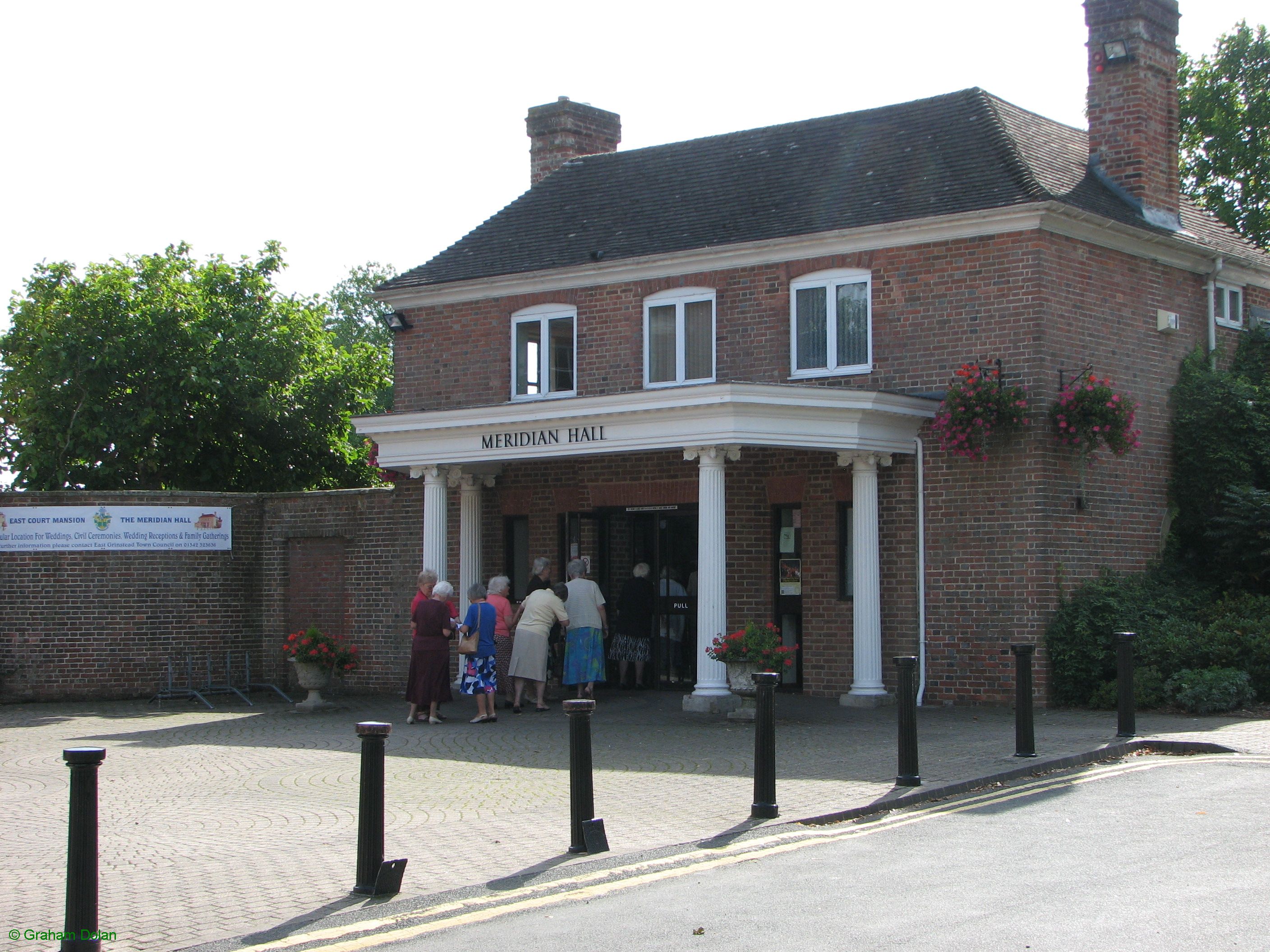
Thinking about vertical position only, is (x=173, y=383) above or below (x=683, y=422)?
above

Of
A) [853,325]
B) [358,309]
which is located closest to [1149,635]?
[853,325]

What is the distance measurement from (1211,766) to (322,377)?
68.6 feet

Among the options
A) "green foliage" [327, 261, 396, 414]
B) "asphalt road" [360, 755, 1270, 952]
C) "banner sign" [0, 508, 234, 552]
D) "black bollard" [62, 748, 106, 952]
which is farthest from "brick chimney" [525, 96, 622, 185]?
"green foliage" [327, 261, 396, 414]

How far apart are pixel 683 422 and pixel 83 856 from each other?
421 inches

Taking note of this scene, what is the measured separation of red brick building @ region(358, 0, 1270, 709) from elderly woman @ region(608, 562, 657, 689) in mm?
262

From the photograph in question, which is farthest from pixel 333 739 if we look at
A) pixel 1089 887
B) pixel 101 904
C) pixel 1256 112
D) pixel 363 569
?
pixel 1256 112

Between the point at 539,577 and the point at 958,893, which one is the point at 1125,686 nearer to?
the point at 958,893

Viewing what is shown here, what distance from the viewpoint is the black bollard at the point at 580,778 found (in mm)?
8586

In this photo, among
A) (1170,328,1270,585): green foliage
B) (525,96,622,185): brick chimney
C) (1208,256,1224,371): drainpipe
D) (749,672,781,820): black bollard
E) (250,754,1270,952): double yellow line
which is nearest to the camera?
(250,754,1270,952): double yellow line

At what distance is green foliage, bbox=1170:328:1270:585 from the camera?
18047 mm

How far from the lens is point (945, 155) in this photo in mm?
18656

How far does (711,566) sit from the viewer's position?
16344 mm

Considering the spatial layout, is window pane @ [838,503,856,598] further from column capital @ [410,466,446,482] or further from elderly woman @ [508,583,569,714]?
column capital @ [410,466,446,482]

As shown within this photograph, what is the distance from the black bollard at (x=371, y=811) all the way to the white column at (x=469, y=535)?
1199 cm
